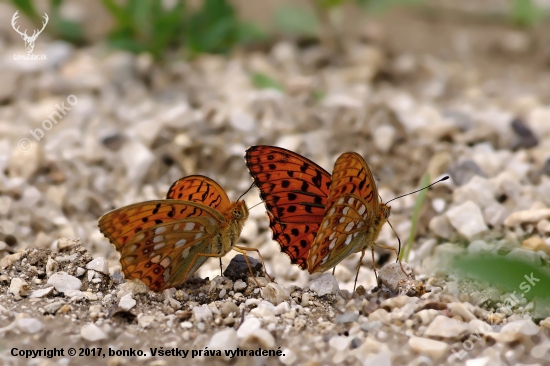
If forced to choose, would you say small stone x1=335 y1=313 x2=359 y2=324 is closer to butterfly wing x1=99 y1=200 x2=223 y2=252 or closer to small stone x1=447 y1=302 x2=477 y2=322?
small stone x1=447 y1=302 x2=477 y2=322

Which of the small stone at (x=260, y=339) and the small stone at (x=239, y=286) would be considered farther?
the small stone at (x=239, y=286)

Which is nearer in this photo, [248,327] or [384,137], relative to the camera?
[248,327]

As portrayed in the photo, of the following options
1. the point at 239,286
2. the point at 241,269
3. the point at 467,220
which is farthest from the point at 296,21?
the point at 239,286

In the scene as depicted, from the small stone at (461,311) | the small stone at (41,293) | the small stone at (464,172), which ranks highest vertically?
the small stone at (464,172)

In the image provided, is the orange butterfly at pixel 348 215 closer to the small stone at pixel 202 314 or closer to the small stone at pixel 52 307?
the small stone at pixel 202 314

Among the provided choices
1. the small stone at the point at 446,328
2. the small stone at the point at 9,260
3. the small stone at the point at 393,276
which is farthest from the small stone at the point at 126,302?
the small stone at the point at 446,328

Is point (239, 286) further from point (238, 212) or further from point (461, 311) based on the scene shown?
point (461, 311)

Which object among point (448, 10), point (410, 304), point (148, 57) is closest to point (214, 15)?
point (148, 57)

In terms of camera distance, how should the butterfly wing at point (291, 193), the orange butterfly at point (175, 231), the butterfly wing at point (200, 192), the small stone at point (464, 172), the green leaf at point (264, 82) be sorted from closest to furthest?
the orange butterfly at point (175, 231)
the butterfly wing at point (291, 193)
the butterfly wing at point (200, 192)
the small stone at point (464, 172)
the green leaf at point (264, 82)
